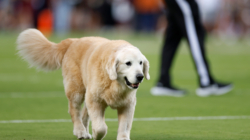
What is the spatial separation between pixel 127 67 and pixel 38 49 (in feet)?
5.24

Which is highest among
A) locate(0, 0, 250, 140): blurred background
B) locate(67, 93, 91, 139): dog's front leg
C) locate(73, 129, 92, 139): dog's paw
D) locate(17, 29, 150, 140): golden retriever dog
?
locate(17, 29, 150, 140): golden retriever dog

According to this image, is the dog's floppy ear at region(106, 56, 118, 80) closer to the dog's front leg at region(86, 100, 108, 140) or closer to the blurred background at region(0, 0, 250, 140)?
the dog's front leg at region(86, 100, 108, 140)

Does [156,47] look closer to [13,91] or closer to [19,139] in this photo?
[13,91]

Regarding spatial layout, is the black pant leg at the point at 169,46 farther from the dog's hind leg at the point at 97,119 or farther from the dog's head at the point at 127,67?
the dog's head at the point at 127,67

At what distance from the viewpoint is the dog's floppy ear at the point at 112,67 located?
4.23 metres

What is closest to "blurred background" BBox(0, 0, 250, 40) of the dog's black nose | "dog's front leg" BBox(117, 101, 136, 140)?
"dog's front leg" BBox(117, 101, 136, 140)

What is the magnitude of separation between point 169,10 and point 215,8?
73.2ft

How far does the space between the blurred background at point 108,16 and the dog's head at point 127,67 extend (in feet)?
65.5

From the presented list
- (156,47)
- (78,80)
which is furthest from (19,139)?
(156,47)

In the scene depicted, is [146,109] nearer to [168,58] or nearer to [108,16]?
[168,58]

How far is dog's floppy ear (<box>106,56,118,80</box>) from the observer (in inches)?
166

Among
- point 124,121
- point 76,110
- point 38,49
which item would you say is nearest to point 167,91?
point 38,49

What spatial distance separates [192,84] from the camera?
9.65 metres

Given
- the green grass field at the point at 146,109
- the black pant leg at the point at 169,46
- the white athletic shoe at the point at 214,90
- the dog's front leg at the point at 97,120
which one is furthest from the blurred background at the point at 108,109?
the dog's front leg at the point at 97,120
